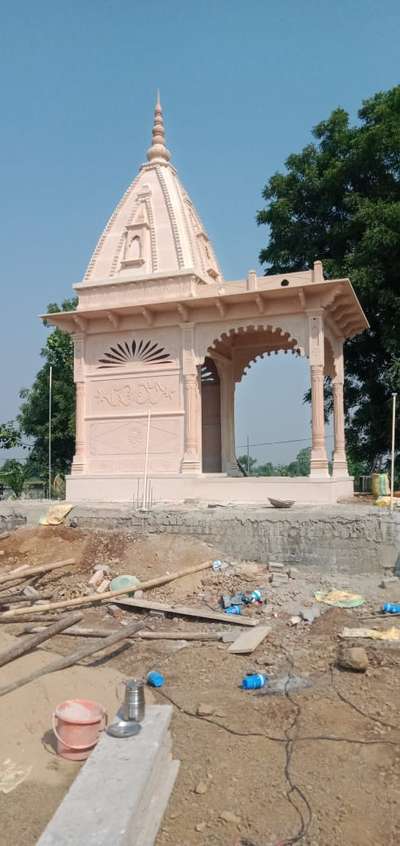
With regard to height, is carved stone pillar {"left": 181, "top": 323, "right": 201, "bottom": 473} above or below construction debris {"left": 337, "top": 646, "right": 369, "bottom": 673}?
above

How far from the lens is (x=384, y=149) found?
18.5m

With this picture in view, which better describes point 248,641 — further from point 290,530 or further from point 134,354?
point 134,354

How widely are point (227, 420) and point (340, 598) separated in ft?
25.9

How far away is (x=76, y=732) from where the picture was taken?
4.34 m

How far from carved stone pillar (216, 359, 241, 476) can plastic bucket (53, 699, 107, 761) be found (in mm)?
11606

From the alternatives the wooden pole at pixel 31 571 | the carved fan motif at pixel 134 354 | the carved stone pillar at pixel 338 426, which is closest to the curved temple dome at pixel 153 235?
the carved fan motif at pixel 134 354

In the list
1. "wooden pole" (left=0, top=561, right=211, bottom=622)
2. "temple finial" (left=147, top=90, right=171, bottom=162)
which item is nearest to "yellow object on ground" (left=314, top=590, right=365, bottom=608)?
"wooden pole" (left=0, top=561, right=211, bottom=622)

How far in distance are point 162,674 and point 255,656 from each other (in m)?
1.17

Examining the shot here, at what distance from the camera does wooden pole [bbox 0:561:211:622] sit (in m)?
7.42

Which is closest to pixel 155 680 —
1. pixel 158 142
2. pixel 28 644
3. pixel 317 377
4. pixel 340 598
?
pixel 28 644

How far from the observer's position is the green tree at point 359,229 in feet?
58.7

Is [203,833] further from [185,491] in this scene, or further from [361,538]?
[185,491]

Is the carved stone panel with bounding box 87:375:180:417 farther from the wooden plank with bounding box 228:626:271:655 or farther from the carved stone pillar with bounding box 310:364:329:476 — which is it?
the wooden plank with bounding box 228:626:271:655

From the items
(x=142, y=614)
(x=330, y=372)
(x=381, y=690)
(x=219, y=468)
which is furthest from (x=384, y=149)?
(x=381, y=690)
